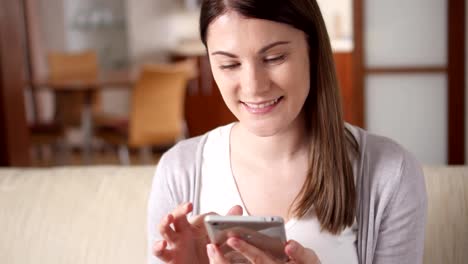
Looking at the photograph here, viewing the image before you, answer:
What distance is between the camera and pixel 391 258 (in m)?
1.13

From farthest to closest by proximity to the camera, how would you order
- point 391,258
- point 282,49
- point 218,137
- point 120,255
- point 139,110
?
point 139,110 < point 120,255 < point 218,137 < point 391,258 < point 282,49

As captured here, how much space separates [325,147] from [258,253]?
0.31m

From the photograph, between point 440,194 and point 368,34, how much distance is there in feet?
5.66

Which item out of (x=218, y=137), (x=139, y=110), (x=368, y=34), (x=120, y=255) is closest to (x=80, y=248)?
(x=120, y=255)

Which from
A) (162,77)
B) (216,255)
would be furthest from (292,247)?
(162,77)

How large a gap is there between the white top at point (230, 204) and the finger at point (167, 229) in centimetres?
17

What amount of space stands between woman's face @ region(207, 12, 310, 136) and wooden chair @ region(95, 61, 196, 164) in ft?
9.47

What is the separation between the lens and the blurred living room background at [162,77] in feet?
9.48

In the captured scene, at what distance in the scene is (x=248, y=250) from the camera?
884mm

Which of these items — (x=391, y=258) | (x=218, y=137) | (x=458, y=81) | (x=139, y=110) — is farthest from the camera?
(x=139, y=110)

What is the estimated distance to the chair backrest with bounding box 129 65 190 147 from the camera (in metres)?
3.92

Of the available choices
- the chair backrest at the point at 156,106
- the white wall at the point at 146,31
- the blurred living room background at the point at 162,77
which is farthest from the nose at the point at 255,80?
the white wall at the point at 146,31

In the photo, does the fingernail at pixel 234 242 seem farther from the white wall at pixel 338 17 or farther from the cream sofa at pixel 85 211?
the white wall at pixel 338 17

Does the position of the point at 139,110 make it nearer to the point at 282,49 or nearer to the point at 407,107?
the point at 407,107
